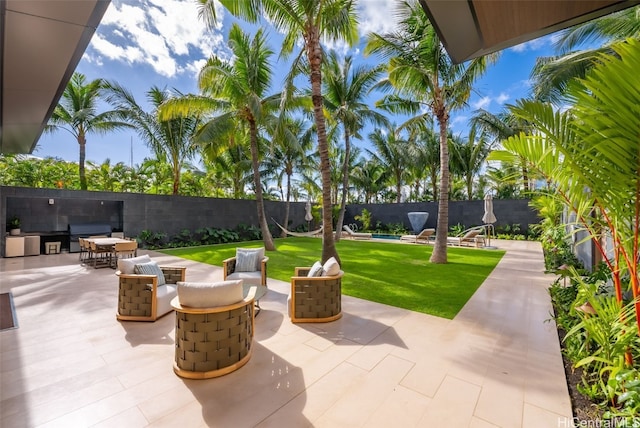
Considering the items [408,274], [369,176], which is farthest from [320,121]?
[369,176]

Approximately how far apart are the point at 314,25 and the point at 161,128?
31.1 feet

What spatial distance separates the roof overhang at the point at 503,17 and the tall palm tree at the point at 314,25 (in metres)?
3.98

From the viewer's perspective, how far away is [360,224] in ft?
65.1

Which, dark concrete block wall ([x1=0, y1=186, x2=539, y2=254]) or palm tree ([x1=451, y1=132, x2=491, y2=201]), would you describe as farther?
palm tree ([x1=451, y1=132, x2=491, y2=201])

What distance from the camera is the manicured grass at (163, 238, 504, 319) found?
473 cm

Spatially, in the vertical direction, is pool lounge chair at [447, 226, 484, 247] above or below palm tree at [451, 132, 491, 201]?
below

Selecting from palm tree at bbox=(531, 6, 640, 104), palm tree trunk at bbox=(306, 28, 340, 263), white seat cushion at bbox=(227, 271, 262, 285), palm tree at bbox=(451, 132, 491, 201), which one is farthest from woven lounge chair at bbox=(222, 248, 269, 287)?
palm tree at bbox=(451, 132, 491, 201)

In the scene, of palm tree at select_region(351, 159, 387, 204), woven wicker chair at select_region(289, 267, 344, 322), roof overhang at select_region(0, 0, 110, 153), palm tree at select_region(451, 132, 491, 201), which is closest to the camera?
roof overhang at select_region(0, 0, 110, 153)

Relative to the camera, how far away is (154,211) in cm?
1212

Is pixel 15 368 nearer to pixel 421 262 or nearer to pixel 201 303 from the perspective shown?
pixel 201 303

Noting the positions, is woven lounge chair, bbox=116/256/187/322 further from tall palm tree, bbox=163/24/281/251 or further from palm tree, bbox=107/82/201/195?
palm tree, bbox=107/82/201/195

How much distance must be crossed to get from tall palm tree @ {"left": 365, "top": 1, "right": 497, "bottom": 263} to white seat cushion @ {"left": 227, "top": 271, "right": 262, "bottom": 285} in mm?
5475

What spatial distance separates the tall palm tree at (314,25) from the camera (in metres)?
6.45

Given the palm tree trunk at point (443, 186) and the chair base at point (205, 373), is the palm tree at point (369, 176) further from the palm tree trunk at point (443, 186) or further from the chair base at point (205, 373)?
the chair base at point (205, 373)
